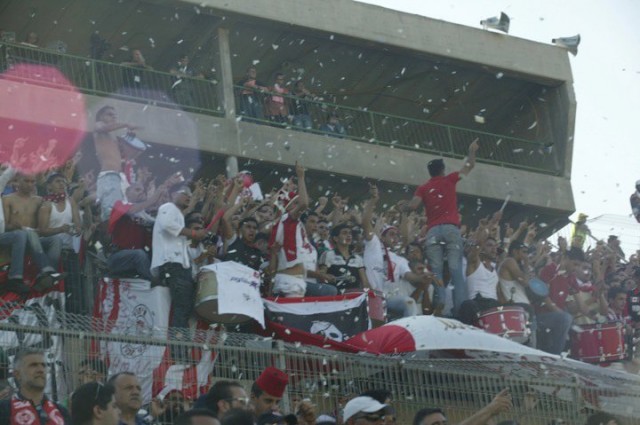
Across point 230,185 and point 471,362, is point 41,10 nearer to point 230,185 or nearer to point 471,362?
point 230,185

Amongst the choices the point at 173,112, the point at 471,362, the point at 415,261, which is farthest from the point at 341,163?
the point at 471,362

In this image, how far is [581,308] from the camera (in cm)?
1842

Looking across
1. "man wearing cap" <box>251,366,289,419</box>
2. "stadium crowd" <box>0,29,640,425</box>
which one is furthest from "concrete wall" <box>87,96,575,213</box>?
"man wearing cap" <box>251,366,289,419</box>

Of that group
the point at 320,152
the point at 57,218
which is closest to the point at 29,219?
the point at 57,218

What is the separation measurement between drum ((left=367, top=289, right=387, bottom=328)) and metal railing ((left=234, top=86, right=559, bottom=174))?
23.5ft

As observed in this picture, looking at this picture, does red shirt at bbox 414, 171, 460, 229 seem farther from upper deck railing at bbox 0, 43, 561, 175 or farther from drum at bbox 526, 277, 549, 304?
upper deck railing at bbox 0, 43, 561, 175

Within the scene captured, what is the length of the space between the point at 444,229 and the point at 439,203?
0.32 meters

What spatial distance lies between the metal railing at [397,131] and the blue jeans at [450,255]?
234 inches

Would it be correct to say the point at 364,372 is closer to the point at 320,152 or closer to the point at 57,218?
the point at 57,218

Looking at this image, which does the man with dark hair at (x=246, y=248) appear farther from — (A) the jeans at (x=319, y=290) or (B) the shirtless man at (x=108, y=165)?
(B) the shirtless man at (x=108, y=165)

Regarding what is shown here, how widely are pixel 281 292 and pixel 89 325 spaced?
3.98 metres

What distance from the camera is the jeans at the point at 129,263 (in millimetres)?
13594

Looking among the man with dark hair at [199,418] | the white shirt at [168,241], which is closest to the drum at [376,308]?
the white shirt at [168,241]

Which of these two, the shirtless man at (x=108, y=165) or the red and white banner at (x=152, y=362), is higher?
the shirtless man at (x=108, y=165)
